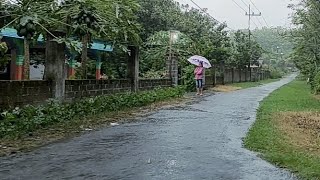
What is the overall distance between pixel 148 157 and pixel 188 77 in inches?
766

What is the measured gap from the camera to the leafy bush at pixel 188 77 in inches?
1050

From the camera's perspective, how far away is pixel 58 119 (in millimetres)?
11195

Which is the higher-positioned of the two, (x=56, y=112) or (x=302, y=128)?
(x=56, y=112)

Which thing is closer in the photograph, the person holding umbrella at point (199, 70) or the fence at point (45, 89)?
the fence at point (45, 89)

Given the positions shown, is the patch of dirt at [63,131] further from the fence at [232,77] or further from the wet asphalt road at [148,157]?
the fence at [232,77]

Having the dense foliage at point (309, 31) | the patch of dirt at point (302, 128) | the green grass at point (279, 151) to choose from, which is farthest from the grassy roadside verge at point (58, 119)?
the dense foliage at point (309, 31)

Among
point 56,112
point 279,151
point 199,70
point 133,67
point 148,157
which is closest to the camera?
point 148,157

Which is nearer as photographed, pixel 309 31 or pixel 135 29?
pixel 135 29

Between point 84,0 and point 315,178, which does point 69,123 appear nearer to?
point 84,0

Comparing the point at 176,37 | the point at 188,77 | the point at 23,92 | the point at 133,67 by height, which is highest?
the point at 176,37

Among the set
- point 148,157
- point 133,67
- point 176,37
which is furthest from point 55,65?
point 176,37

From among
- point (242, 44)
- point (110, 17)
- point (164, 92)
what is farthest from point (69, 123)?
point (242, 44)

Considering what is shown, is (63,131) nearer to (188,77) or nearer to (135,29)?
(135,29)

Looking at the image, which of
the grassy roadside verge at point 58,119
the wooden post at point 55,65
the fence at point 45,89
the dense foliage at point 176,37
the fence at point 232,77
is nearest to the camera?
the grassy roadside verge at point 58,119
